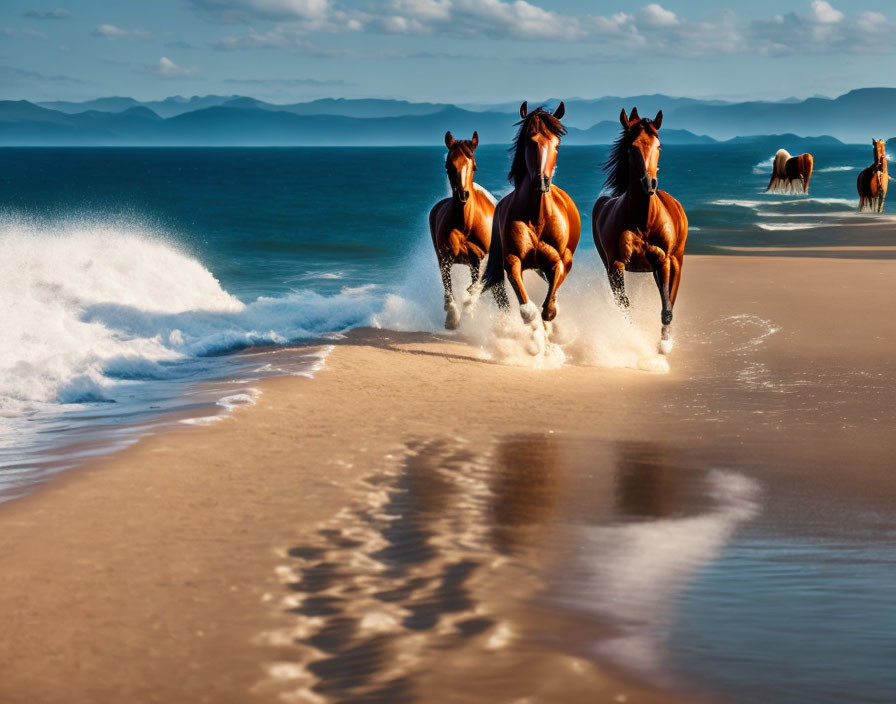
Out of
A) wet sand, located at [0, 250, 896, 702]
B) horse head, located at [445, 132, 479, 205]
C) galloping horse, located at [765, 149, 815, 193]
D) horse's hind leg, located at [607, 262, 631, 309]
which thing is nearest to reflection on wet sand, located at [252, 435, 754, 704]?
wet sand, located at [0, 250, 896, 702]

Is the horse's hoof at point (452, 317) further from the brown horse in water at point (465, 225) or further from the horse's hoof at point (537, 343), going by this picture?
the horse's hoof at point (537, 343)

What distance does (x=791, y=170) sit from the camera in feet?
161

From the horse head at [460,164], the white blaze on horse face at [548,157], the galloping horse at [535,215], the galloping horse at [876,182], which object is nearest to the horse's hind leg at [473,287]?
the horse head at [460,164]

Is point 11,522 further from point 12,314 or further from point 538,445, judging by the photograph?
point 12,314

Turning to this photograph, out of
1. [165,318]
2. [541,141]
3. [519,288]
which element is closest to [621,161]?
[541,141]

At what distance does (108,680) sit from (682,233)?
7.76 metres

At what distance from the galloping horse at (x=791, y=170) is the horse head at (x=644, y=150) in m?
39.4

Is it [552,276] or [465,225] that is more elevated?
[465,225]

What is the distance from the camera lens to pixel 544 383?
29.8ft

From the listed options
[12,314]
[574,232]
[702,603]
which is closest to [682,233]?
[574,232]

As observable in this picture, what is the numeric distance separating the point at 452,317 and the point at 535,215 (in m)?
2.54

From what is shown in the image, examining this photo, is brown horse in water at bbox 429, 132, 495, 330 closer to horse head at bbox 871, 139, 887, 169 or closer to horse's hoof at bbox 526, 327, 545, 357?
horse's hoof at bbox 526, 327, 545, 357

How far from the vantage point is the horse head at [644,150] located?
31.3 feet

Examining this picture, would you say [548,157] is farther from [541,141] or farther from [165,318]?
[165,318]
